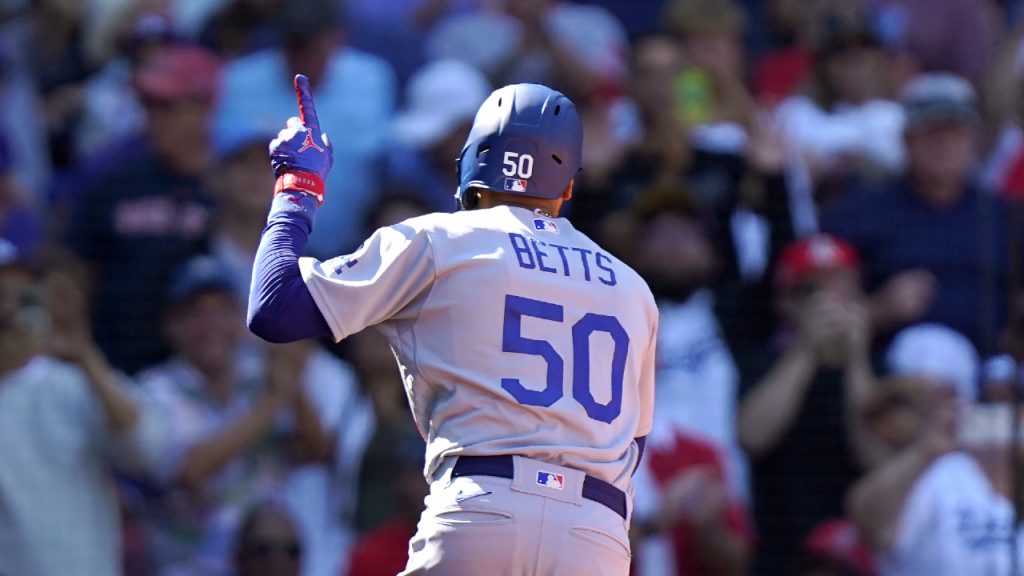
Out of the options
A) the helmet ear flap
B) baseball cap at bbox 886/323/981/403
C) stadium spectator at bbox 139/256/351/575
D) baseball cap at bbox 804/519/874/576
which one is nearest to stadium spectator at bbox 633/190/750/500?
baseball cap at bbox 804/519/874/576

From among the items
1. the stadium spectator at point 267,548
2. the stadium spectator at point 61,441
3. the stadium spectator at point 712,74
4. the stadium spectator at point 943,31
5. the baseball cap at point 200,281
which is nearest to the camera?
the stadium spectator at point 61,441

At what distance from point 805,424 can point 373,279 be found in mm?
3547

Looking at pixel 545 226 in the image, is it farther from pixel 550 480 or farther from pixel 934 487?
pixel 934 487

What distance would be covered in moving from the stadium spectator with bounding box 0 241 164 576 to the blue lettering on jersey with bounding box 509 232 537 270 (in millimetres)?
2969

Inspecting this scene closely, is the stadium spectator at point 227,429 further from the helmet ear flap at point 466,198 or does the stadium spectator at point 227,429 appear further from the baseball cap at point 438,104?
the helmet ear flap at point 466,198

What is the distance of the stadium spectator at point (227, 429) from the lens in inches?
252

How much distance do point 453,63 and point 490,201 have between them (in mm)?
4099

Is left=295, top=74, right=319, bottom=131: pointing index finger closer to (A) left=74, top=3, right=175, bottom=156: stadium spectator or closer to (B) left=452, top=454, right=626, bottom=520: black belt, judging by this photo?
(B) left=452, top=454, right=626, bottom=520: black belt

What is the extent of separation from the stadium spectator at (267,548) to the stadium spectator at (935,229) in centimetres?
254

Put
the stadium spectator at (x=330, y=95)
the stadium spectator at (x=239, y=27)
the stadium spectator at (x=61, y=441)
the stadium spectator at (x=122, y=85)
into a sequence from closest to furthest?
1. the stadium spectator at (x=61, y=441)
2. the stadium spectator at (x=330, y=95)
3. the stadium spectator at (x=122, y=85)
4. the stadium spectator at (x=239, y=27)

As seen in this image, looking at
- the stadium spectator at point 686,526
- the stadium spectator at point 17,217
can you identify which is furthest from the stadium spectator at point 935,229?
the stadium spectator at point 17,217

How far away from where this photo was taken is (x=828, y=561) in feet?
21.2

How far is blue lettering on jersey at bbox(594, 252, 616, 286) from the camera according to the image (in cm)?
374

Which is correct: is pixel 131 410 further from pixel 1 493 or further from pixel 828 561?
pixel 828 561
